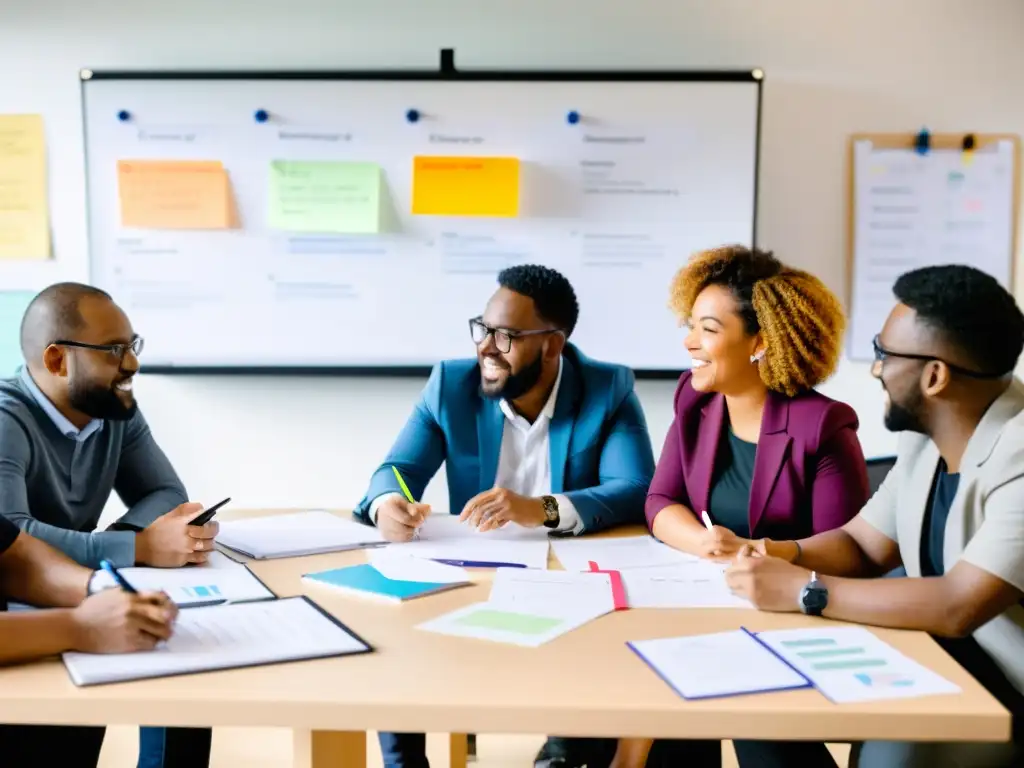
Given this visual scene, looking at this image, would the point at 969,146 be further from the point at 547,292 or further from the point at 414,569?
the point at 414,569

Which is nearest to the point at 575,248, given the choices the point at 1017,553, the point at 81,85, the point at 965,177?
the point at 965,177

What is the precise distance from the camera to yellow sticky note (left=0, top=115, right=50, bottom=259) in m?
2.83

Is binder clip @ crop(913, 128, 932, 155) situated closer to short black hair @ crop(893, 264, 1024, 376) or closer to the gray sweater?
short black hair @ crop(893, 264, 1024, 376)

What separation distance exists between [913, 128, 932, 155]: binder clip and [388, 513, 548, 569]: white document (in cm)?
174

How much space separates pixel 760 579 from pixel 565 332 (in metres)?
1.02

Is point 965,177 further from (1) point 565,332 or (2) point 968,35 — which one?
(1) point 565,332

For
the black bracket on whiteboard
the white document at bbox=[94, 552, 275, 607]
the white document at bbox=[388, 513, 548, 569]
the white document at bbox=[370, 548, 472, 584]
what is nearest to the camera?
the white document at bbox=[94, 552, 275, 607]

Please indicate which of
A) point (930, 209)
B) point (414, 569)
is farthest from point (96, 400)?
point (930, 209)

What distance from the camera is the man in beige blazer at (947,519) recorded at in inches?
49.1

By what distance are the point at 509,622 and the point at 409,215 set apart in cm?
176

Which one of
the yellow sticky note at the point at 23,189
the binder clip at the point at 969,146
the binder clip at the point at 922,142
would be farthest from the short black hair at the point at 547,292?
the yellow sticky note at the point at 23,189

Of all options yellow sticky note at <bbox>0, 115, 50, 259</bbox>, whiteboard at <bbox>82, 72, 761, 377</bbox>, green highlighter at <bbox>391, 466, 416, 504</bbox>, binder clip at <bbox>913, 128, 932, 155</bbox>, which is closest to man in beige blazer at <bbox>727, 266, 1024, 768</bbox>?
green highlighter at <bbox>391, 466, 416, 504</bbox>

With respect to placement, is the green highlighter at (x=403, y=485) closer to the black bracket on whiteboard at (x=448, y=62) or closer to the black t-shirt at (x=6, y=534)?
the black t-shirt at (x=6, y=534)

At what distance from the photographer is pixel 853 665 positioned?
112 cm
